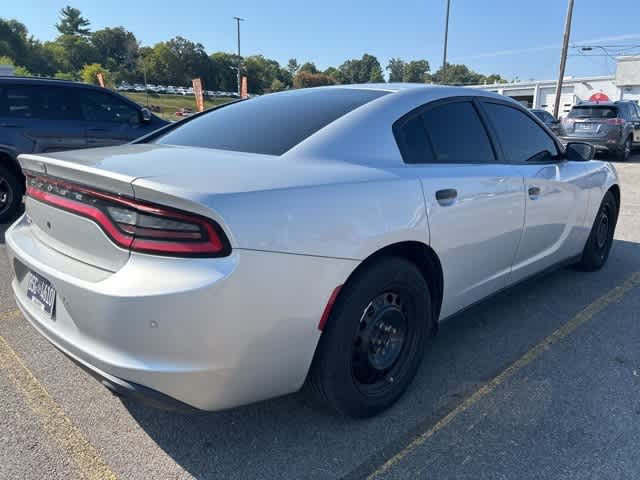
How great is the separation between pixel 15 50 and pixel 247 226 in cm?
10292

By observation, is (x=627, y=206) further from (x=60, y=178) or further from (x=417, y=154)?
(x=60, y=178)

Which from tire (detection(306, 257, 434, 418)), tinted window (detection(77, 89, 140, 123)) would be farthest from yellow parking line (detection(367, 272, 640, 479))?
tinted window (detection(77, 89, 140, 123))

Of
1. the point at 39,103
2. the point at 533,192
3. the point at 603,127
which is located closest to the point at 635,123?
the point at 603,127

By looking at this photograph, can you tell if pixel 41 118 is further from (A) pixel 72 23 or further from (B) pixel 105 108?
(A) pixel 72 23

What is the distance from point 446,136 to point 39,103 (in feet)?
18.5

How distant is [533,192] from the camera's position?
127 inches

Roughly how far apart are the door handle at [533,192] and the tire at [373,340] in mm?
1180

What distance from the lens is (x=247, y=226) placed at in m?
1.74

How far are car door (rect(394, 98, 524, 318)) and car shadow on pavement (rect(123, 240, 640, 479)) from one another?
367 millimetres

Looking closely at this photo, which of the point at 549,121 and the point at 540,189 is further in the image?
the point at 549,121

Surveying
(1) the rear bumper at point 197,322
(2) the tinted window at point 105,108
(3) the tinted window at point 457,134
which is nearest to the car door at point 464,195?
(3) the tinted window at point 457,134

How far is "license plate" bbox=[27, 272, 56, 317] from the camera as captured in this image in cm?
206

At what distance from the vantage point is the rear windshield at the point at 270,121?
244 cm

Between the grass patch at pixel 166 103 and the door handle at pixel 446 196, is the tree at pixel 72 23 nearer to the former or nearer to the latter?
the grass patch at pixel 166 103
